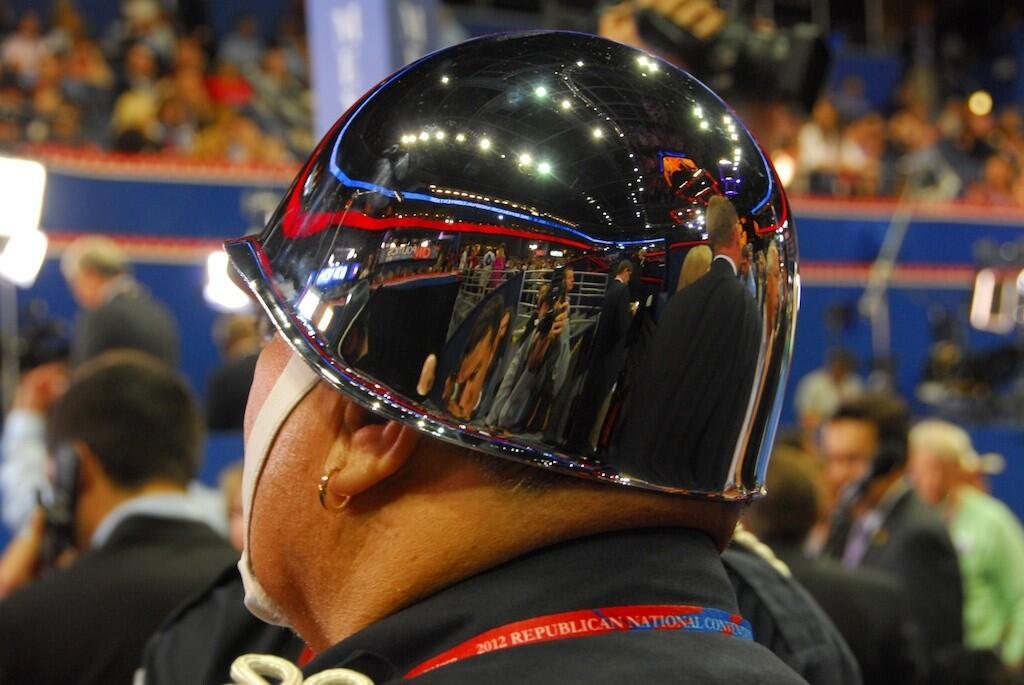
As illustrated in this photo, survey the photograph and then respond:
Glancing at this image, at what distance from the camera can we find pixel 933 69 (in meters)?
15.1

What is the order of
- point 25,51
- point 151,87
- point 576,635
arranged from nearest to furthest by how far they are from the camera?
point 576,635 < point 151,87 < point 25,51

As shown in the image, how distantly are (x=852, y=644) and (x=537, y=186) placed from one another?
225cm

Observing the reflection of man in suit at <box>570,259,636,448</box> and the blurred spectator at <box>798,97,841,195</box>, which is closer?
the reflection of man in suit at <box>570,259,636,448</box>

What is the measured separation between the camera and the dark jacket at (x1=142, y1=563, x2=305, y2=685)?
149cm

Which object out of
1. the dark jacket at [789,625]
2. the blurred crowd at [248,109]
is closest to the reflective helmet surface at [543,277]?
the dark jacket at [789,625]

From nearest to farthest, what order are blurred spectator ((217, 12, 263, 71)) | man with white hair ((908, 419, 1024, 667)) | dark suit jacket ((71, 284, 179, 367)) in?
man with white hair ((908, 419, 1024, 667)) → dark suit jacket ((71, 284, 179, 367)) → blurred spectator ((217, 12, 263, 71))

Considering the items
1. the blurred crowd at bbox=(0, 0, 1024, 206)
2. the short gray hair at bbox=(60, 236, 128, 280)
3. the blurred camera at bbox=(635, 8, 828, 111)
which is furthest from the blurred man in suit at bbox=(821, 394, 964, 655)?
the blurred crowd at bbox=(0, 0, 1024, 206)

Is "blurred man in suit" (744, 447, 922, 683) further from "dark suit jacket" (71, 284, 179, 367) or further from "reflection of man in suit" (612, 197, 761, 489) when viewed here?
"dark suit jacket" (71, 284, 179, 367)

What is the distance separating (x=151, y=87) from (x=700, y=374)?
10.5m

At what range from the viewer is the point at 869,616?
303 centimetres

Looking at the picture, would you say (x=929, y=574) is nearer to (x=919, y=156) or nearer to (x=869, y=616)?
(x=869, y=616)

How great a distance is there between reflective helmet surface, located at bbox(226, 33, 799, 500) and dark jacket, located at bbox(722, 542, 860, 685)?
0.45 m

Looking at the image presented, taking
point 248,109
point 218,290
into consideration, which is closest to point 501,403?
point 218,290

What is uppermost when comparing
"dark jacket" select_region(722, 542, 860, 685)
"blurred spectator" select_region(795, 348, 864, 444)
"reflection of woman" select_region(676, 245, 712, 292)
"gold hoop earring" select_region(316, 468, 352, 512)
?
"reflection of woman" select_region(676, 245, 712, 292)
